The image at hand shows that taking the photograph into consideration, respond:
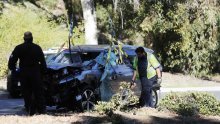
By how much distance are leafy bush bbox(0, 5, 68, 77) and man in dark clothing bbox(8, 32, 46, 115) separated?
12.4 m

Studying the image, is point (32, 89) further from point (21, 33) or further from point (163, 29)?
point (163, 29)

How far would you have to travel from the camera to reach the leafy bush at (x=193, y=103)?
11039 millimetres

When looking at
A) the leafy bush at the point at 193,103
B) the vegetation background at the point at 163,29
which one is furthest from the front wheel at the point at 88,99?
the vegetation background at the point at 163,29

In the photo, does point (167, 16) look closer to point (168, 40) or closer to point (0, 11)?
point (168, 40)

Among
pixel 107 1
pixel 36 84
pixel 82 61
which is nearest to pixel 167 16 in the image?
pixel 107 1

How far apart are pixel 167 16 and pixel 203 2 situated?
79.7 inches

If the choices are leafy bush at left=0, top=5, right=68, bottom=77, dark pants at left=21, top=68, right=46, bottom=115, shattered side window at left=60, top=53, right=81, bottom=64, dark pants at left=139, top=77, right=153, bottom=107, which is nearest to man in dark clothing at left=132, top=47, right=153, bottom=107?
dark pants at left=139, top=77, right=153, bottom=107

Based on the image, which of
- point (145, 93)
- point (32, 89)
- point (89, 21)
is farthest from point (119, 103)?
point (89, 21)

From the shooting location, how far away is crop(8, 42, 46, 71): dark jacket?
1073 cm

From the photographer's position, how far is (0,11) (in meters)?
29.2

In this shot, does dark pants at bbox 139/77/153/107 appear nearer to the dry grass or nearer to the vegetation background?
the dry grass

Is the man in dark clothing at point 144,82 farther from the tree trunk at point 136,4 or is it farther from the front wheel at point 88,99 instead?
the tree trunk at point 136,4

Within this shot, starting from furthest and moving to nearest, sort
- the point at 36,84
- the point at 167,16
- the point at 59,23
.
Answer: the point at 59,23, the point at 167,16, the point at 36,84

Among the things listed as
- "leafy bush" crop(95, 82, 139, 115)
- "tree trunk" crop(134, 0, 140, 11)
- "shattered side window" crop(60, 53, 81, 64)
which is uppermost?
"tree trunk" crop(134, 0, 140, 11)
